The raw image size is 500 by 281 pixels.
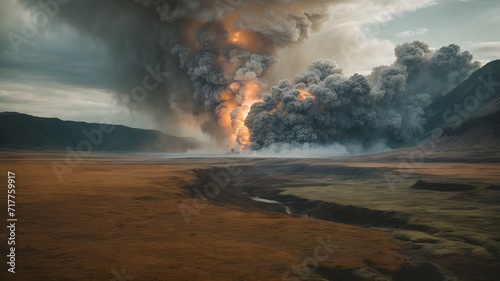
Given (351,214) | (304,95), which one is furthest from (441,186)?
(304,95)

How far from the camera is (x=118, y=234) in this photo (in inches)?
1251

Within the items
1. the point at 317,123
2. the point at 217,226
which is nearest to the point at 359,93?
the point at 317,123

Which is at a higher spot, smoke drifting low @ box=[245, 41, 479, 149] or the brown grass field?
smoke drifting low @ box=[245, 41, 479, 149]

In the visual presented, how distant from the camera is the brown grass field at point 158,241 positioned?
23969 mm

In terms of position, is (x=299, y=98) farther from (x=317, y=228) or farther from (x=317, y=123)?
(x=317, y=228)

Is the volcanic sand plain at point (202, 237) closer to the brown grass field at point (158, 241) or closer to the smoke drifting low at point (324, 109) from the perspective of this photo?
the brown grass field at point (158, 241)

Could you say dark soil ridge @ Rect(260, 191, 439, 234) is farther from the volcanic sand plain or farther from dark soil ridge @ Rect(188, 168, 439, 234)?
the volcanic sand plain

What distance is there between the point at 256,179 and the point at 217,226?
66072 millimetres

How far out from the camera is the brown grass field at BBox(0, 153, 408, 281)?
23969mm

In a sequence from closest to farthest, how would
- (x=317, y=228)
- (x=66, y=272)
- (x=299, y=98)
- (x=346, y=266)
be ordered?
(x=66, y=272), (x=346, y=266), (x=317, y=228), (x=299, y=98)

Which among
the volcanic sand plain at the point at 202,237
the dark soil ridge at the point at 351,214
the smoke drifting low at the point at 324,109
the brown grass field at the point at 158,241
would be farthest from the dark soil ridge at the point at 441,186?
the smoke drifting low at the point at 324,109

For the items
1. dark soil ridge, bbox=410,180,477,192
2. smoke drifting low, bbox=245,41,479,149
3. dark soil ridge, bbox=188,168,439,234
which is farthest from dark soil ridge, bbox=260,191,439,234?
smoke drifting low, bbox=245,41,479,149

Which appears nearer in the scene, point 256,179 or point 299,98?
point 256,179

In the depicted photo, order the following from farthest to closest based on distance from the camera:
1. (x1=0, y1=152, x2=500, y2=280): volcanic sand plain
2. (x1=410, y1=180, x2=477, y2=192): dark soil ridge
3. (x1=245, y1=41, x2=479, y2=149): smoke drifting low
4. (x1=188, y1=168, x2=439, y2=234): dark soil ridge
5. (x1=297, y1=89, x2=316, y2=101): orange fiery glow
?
(x1=297, y1=89, x2=316, y2=101): orange fiery glow < (x1=245, y1=41, x2=479, y2=149): smoke drifting low < (x1=410, y1=180, x2=477, y2=192): dark soil ridge < (x1=188, y1=168, x2=439, y2=234): dark soil ridge < (x1=0, y1=152, x2=500, y2=280): volcanic sand plain
